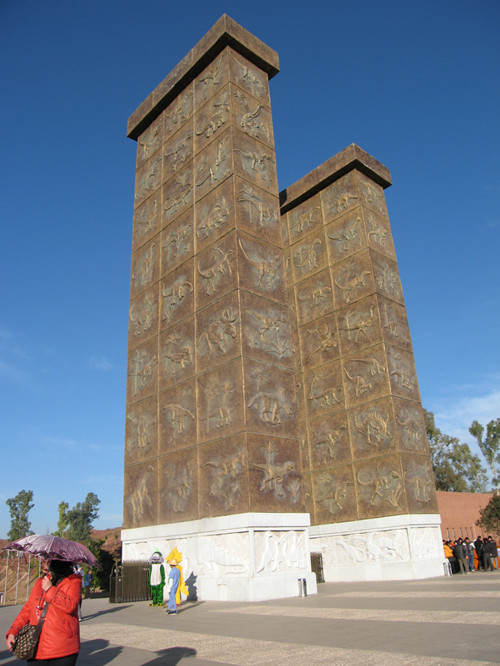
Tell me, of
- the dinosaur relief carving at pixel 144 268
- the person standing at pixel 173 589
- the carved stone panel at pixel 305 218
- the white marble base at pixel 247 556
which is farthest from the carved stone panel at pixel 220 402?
the carved stone panel at pixel 305 218

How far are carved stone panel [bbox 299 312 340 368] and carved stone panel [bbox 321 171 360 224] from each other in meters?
4.30

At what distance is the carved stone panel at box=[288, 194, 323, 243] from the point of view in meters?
22.3

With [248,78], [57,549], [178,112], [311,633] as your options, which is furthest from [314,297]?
[57,549]

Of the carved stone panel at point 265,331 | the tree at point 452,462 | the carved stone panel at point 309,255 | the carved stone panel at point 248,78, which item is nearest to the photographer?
the carved stone panel at point 265,331

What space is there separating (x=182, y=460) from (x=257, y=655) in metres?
8.88

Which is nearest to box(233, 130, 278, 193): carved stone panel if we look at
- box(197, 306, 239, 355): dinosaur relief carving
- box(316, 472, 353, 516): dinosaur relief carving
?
box(197, 306, 239, 355): dinosaur relief carving

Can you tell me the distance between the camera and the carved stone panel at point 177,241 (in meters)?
16.3

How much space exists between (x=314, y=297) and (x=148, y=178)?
7825mm

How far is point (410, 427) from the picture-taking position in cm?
1773

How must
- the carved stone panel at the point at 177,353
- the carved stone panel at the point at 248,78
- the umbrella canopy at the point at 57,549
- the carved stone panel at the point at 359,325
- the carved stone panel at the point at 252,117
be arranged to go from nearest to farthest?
the umbrella canopy at the point at 57,549, the carved stone panel at the point at 177,353, the carved stone panel at the point at 252,117, the carved stone panel at the point at 248,78, the carved stone panel at the point at 359,325

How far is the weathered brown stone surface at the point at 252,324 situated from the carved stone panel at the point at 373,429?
53 millimetres

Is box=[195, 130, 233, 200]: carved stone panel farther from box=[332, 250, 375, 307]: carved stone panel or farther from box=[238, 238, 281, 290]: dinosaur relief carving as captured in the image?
box=[332, 250, 375, 307]: carved stone panel

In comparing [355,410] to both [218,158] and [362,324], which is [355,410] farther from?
[218,158]

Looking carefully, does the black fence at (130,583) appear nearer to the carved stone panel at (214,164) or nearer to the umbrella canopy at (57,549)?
the umbrella canopy at (57,549)
